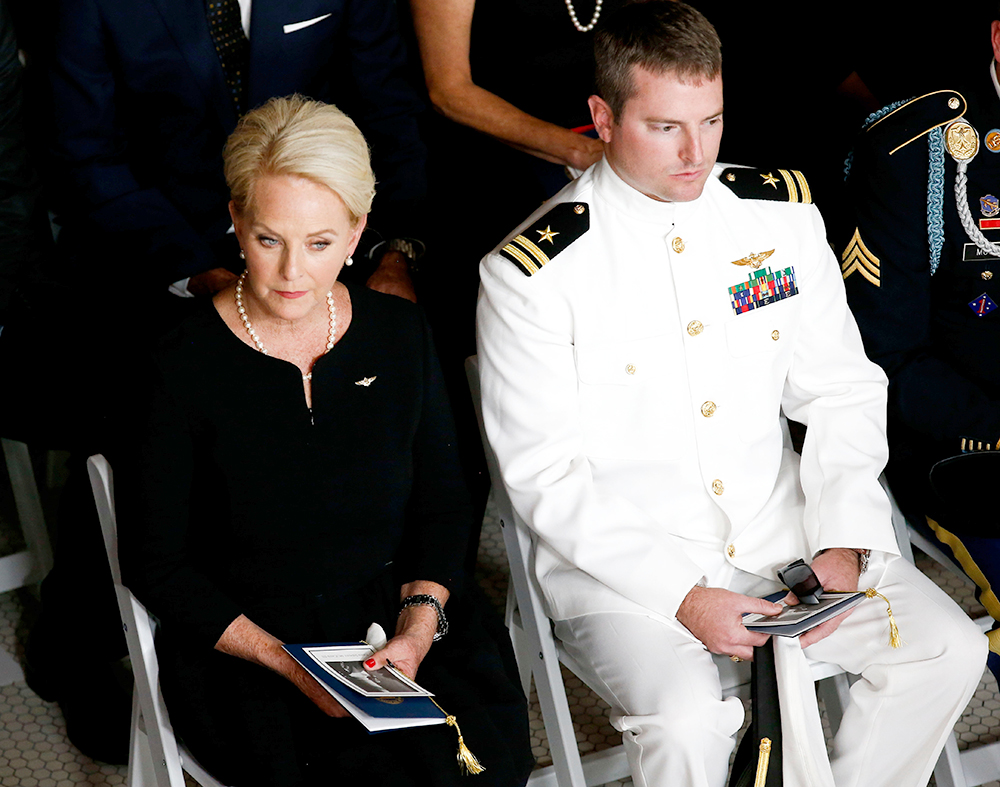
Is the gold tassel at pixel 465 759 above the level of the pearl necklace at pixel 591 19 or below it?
below

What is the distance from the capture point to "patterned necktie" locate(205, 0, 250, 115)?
8.71 feet

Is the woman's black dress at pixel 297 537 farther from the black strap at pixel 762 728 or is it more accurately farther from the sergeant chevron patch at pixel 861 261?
the sergeant chevron patch at pixel 861 261

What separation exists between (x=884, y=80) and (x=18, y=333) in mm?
2382

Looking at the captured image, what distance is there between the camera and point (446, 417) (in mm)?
2250

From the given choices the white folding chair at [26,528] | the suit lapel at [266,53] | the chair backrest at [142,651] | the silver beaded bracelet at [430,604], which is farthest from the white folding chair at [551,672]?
the white folding chair at [26,528]

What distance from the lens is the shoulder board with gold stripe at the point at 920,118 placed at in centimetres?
264

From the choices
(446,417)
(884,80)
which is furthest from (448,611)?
(884,80)

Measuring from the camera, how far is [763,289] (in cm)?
240

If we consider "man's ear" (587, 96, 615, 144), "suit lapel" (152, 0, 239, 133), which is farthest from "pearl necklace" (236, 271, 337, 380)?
"suit lapel" (152, 0, 239, 133)

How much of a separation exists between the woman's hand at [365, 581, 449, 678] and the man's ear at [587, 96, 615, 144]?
0.91m

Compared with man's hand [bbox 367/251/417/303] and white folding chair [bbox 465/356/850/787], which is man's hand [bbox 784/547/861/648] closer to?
white folding chair [bbox 465/356/850/787]

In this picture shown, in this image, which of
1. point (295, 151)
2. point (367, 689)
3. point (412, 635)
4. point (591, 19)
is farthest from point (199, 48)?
point (367, 689)

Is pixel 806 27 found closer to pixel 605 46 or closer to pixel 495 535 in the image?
pixel 605 46

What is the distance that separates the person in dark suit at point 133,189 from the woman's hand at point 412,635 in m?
0.73
